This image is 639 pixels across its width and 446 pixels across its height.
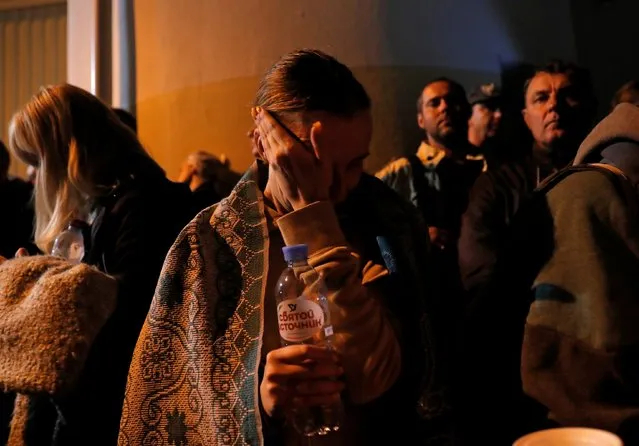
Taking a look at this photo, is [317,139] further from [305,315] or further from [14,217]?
[14,217]

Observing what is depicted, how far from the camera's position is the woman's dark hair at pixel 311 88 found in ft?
3.93

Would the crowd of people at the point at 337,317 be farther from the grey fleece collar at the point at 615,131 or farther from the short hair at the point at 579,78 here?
the short hair at the point at 579,78

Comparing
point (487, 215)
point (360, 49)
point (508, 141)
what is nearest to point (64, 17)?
point (360, 49)

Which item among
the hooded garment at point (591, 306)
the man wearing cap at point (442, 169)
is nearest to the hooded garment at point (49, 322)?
the hooded garment at point (591, 306)

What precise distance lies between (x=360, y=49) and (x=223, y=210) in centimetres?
180

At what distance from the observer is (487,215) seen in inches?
83.6

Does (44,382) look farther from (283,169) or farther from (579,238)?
(579,238)

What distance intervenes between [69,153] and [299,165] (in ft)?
2.83

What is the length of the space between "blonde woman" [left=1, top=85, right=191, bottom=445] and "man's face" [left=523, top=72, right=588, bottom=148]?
101cm

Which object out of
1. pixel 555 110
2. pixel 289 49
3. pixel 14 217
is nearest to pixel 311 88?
pixel 555 110

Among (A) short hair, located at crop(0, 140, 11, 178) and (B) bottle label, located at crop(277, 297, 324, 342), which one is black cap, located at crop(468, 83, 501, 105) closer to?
(A) short hair, located at crop(0, 140, 11, 178)

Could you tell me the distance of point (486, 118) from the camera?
9.51ft

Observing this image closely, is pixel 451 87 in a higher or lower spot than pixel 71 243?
higher

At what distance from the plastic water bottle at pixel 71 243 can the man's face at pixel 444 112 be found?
4.63 feet
